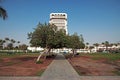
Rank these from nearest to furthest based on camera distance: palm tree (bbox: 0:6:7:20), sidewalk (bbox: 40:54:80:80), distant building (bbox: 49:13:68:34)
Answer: sidewalk (bbox: 40:54:80:80) → palm tree (bbox: 0:6:7:20) → distant building (bbox: 49:13:68:34)

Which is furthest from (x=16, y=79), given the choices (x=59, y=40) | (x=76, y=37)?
(x=76, y=37)

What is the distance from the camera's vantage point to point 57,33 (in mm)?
42156

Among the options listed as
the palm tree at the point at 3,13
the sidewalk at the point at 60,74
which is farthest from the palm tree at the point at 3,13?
the sidewalk at the point at 60,74

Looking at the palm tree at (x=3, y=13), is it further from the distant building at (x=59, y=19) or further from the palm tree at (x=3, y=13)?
the distant building at (x=59, y=19)

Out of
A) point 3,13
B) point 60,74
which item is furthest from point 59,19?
point 60,74

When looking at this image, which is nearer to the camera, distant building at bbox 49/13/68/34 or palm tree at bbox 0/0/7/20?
palm tree at bbox 0/0/7/20

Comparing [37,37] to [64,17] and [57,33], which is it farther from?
[64,17]

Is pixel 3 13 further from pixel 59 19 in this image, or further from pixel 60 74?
pixel 59 19

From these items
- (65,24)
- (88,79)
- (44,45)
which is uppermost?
(65,24)

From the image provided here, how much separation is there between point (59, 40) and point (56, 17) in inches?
5824

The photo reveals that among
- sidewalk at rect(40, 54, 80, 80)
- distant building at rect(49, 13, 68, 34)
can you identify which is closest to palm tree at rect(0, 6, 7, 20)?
sidewalk at rect(40, 54, 80, 80)

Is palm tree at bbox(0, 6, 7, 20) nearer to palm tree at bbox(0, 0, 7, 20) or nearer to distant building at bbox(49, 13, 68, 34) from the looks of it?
palm tree at bbox(0, 0, 7, 20)

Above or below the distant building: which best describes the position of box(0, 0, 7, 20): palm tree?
below

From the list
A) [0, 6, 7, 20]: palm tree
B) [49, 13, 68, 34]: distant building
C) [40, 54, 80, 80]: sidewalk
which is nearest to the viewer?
[40, 54, 80, 80]: sidewalk
